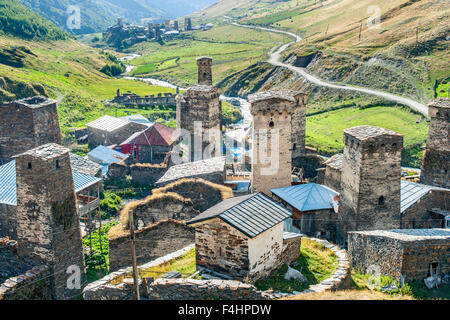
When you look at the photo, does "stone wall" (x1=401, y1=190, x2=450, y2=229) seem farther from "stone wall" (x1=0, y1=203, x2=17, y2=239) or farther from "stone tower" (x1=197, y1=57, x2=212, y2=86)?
"stone wall" (x1=0, y1=203, x2=17, y2=239)

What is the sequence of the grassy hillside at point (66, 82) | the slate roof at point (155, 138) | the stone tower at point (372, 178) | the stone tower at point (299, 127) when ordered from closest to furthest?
the stone tower at point (372, 178) < the stone tower at point (299, 127) < the slate roof at point (155, 138) < the grassy hillside at point (66, 82)

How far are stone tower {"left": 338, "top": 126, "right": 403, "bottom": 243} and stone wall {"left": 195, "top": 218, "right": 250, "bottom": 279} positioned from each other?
7701mm

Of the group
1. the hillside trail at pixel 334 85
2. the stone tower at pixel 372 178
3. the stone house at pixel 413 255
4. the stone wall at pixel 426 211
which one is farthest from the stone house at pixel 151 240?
the hillside trail at pixel 334 85

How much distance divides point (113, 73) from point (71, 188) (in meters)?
96.6

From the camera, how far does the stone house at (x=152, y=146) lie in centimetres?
4172

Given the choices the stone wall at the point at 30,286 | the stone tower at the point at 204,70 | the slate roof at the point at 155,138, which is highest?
the stone tower at the point at 204,70

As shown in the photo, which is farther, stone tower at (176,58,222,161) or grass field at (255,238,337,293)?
stone tower at (176,58,222,161)

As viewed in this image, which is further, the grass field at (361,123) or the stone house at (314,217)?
the grass field at (361,123)

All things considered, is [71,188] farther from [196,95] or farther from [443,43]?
Result: [443,43]

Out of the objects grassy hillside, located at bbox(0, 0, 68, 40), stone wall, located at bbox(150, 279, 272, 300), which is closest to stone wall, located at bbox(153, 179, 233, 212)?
stone wall, located at bbox(150, 279, 272, 300)

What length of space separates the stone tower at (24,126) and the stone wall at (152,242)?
17.1 metres

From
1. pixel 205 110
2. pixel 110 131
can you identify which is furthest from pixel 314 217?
pixel 110 131

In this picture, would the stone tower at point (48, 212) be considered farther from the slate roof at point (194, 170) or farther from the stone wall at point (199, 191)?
the slate roof at point (194, 170)

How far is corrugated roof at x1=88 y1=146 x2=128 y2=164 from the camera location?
4072cm
